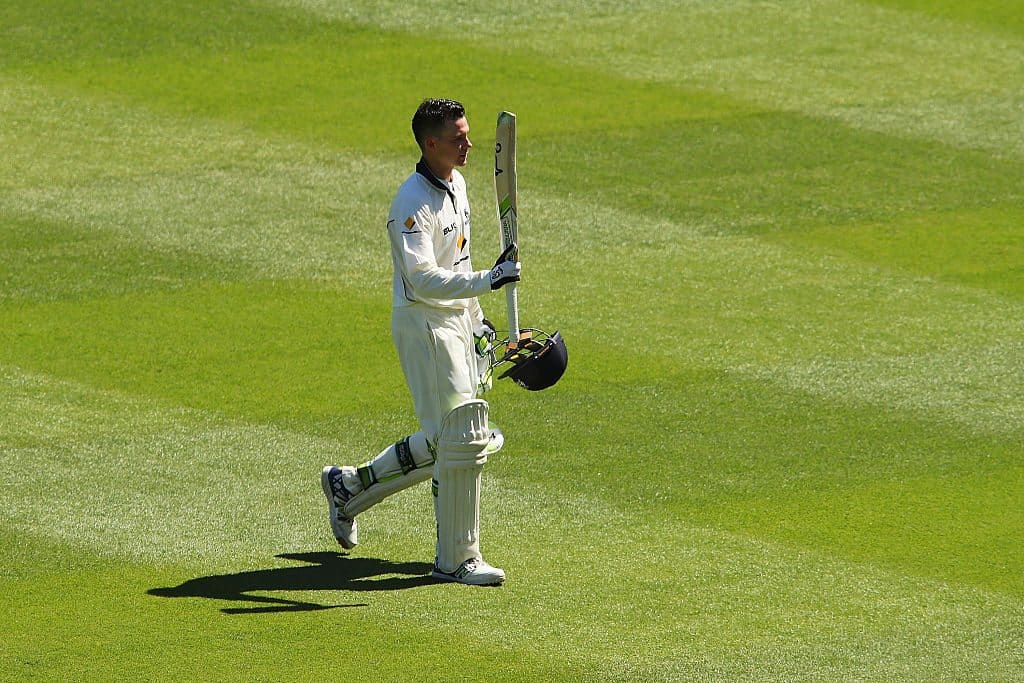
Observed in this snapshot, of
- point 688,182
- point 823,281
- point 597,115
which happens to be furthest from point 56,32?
point 823,281

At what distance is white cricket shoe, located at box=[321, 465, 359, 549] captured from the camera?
8922 millimetres

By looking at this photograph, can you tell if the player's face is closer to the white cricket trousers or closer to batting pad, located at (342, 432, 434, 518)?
the white cricket trousers

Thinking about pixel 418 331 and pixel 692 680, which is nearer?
pixel 692 680

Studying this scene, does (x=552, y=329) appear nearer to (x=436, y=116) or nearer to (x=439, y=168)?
(x=439, y=168)

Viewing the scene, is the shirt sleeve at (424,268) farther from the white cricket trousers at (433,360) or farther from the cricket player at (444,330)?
the white cricket trousers at (433,360)

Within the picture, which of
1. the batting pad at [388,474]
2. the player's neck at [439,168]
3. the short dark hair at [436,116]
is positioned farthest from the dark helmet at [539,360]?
the short dark hair at [436,116]

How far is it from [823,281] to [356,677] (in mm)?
7300

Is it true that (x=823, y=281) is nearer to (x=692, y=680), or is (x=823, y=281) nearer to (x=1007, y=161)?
(x=1007, y=161)

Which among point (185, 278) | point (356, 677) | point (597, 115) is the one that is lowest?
point (356, 677)

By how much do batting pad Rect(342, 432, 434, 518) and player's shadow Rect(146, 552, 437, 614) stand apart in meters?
0.31

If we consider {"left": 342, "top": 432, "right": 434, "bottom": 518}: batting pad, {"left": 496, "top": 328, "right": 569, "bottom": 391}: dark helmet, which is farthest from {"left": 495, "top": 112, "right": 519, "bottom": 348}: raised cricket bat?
{"left": 342, "top": 432, "right": 434, "bottom": 518}: batting pad

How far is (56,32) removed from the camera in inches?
765

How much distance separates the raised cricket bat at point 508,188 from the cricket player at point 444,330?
188 millimetres

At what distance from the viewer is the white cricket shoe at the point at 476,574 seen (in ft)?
27.5
